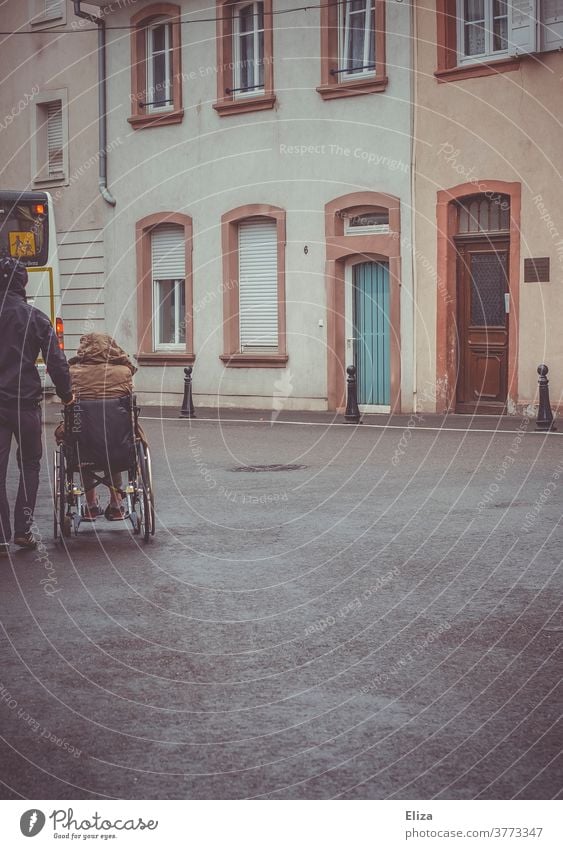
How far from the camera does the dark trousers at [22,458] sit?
9867 mm

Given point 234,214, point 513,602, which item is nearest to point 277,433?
point 234,214

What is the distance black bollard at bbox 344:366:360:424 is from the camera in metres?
22.1

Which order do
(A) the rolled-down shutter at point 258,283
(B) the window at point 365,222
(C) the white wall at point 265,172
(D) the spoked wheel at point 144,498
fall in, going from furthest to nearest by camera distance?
(A) the rolled-down shutter at point 258,283, (B) the window at point 365,222, (C) the white wall at point 265,172, (D) the spoked wheel at point 144,498

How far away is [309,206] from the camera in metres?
25.6

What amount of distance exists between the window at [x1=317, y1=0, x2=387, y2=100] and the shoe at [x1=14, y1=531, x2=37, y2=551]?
15.9 m

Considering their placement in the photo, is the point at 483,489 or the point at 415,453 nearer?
the point at 483,489

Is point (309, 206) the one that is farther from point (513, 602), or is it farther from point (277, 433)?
point (513, 602)

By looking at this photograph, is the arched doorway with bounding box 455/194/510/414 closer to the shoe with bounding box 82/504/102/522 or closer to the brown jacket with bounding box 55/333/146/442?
the shoe with bounding box 82/504/102/522

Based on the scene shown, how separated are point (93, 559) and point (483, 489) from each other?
15.4 ft

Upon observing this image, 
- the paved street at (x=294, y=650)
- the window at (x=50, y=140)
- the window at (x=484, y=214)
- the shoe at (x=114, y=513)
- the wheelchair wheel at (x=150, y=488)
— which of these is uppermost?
the window at (x=50, y=140)

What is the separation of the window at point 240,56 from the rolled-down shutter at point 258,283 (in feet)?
7.20

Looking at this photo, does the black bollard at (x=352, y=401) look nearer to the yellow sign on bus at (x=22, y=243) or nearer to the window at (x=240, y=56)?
the yellow sign on bus at (x=22, y=243)

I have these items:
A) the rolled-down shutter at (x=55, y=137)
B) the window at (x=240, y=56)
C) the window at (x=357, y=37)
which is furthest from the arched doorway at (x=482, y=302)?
the rolled-down shutter at (x=55, y=137)

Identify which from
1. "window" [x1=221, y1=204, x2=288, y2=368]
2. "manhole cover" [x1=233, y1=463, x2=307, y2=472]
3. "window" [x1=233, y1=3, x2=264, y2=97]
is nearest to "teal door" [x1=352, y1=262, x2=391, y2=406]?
"window" [x1=221, y1=204, x2=288, y2=368]
